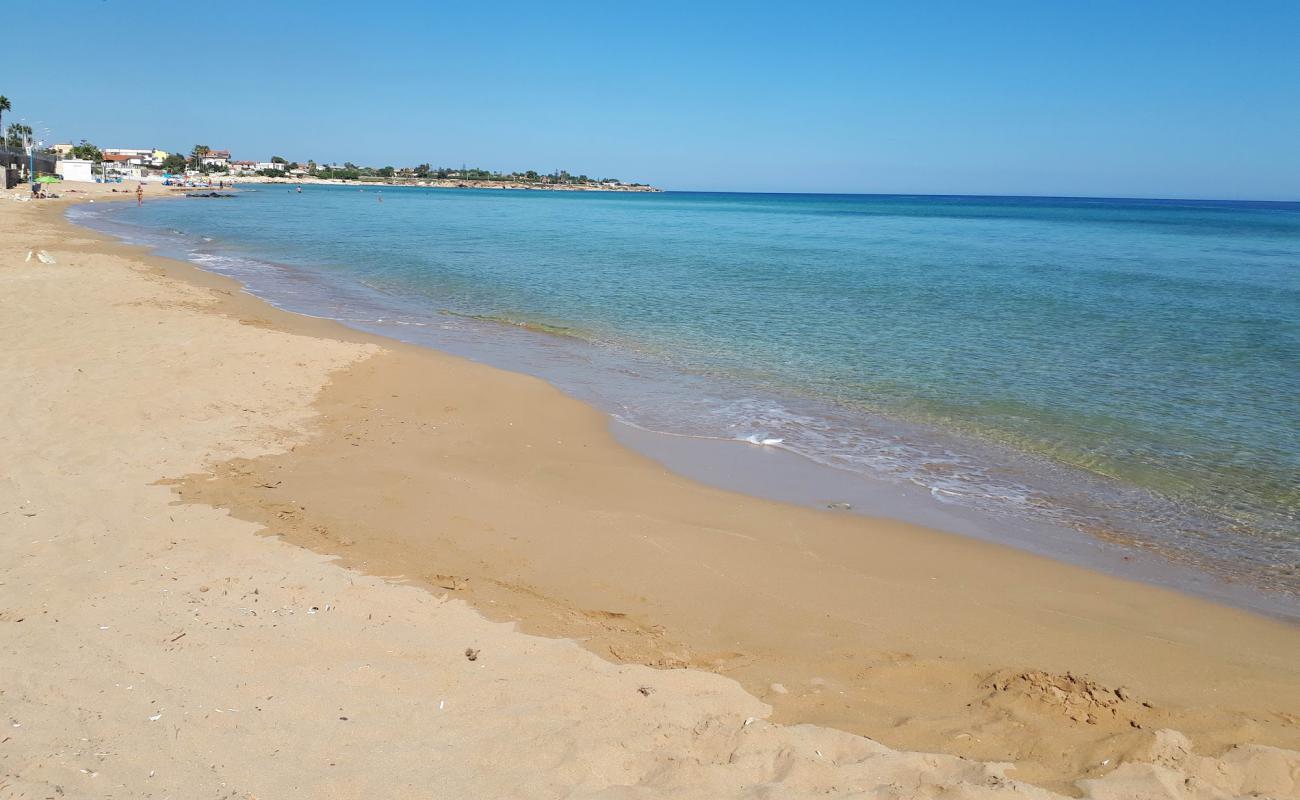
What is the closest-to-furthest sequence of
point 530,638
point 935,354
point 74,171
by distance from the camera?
point 530,638 → point 935,354 → point 74,171

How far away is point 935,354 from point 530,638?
13.1 m

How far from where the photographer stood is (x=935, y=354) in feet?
53.0

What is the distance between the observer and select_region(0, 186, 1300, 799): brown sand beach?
3838 millimetres

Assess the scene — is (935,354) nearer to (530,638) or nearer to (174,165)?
(530,638)

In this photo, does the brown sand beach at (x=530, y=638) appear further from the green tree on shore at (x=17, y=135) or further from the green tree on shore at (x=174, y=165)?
the green tree on shore at (x=174, y=165)

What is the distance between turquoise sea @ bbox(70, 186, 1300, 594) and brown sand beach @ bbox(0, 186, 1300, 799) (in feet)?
7.92

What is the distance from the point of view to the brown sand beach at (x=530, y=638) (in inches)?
151

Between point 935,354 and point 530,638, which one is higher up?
point 935,354

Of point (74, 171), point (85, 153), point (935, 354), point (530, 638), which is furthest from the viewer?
point (85, 153)

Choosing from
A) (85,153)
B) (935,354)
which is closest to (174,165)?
(85,153)

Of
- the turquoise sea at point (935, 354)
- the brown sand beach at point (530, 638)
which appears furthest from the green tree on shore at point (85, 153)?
the brown sand beach at point (530, 638)

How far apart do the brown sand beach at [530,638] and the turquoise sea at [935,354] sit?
95.1 inches

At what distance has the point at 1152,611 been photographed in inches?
248

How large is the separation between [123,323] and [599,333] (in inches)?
359
